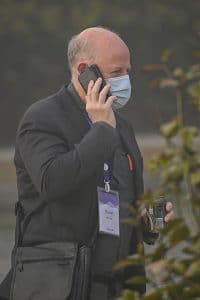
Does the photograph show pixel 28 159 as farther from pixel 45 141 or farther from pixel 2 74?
pixel 2 74

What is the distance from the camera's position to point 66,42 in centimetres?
1037

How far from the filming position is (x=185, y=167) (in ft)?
7.66

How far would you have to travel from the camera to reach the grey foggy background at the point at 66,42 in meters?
10.3

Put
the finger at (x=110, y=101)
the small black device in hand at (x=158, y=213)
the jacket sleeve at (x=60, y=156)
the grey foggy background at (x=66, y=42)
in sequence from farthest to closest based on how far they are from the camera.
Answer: the grey foggy background at (x=66, y=42), the small black device in hand at (x=158, y=213), the finger at (x=110, y=101), the jacket sleeve at (x=60, y=156)

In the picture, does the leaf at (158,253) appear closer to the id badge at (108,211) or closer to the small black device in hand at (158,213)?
the id badge at (108,211)

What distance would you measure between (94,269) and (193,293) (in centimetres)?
149

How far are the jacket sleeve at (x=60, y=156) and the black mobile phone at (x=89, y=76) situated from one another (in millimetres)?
192

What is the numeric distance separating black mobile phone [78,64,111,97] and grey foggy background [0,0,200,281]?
6222 mm

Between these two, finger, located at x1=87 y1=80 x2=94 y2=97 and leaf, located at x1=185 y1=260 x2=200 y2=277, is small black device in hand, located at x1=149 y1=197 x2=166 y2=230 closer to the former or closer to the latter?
finger, located at x1=87 y1=80 x2=94 y2=97

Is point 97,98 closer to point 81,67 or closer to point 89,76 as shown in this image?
point 89,76

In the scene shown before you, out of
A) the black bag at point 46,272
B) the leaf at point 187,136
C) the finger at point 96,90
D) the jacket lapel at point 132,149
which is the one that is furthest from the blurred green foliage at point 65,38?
the leaf at point 187,136

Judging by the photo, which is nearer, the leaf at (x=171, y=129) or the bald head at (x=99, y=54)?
the leaf at (x=171, y=129)

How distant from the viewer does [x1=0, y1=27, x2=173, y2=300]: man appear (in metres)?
3.74

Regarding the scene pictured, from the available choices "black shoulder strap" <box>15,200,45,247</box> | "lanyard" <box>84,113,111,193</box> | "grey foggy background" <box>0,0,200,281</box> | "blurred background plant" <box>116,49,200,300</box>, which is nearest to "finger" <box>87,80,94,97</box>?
"lanyard" <box>84,113,111,193</box>
